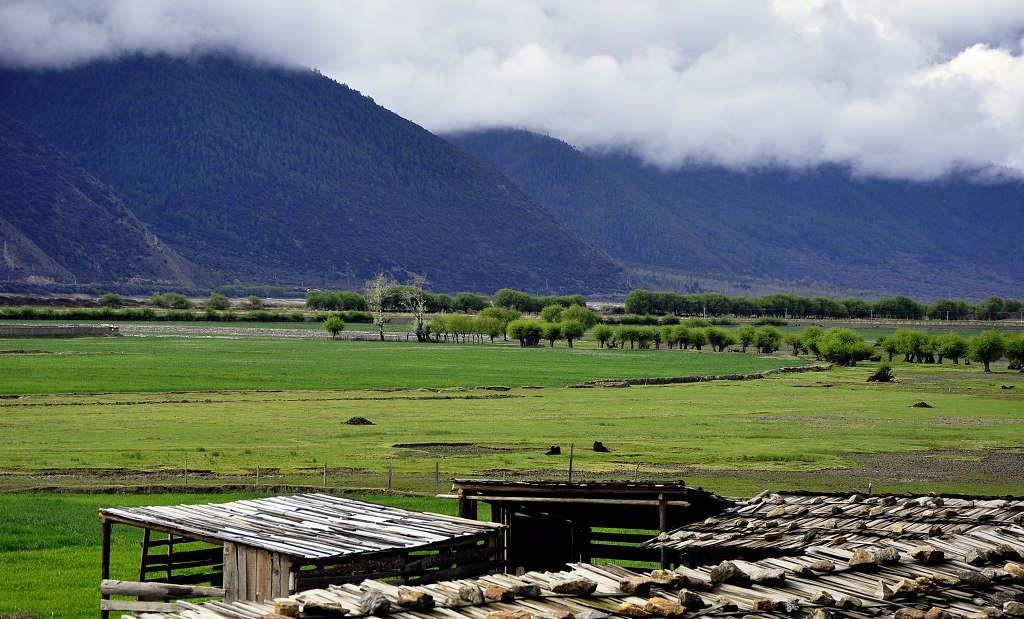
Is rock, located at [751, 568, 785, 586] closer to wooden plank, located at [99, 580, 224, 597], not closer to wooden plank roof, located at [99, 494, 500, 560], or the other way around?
wooden plank roof, located at [99, 494, 500, 560]

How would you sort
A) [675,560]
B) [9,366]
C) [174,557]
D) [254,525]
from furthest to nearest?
[9,366]
[174,557]
[675,560]
[254,525]

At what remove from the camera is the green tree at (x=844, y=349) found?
449ft

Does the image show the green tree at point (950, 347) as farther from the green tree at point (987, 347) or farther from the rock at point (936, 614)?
the rock at point (936, 614)

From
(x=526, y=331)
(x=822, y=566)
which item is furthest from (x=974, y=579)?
(x=526, y=331)

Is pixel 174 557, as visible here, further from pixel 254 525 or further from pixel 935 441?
pixel 935 441

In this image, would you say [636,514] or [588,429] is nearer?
[636,514]

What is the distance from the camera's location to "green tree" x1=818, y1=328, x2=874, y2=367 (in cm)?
13700

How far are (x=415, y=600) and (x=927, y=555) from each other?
5.51 m

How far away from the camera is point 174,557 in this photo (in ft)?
64.6

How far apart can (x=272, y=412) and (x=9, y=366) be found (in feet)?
125

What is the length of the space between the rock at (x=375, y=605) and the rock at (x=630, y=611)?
5.91ft

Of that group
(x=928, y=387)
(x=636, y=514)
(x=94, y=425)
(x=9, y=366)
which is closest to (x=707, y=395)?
(x=928, y=387)

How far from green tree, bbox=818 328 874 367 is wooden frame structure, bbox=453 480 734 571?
11915 centimetres

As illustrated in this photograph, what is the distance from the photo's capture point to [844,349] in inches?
5389
